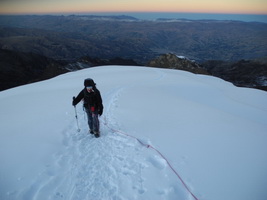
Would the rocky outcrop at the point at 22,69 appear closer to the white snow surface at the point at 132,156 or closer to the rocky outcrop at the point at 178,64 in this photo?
the rocky outcrop at the point at 178,64

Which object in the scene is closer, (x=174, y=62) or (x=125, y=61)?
(x=174, y=62)

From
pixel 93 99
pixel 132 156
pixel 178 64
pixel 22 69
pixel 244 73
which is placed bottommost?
pixel 244 73

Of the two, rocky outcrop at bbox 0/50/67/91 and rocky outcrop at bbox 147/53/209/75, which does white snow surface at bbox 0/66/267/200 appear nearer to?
rocky outcrop at bbox 147/53/209/75

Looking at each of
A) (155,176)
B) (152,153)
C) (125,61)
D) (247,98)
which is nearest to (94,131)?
(152,153)

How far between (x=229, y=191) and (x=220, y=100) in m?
11.8

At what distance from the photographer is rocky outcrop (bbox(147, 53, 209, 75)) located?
66.6 meters

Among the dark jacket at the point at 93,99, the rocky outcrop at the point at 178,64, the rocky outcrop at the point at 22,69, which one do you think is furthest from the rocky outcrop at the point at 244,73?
the dark jacket at the point at 93,99

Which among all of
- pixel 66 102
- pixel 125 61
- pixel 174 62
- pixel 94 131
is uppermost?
pixel 94 131

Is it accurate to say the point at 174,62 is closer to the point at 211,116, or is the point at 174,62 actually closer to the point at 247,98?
the point at 247,98

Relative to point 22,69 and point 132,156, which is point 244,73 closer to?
point 22,69

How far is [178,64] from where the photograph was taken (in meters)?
69.9

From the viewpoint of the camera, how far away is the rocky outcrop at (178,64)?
66.6 metres

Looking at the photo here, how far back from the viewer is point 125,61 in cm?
13650

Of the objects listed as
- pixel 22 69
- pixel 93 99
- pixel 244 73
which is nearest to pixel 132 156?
pixel 93 99
